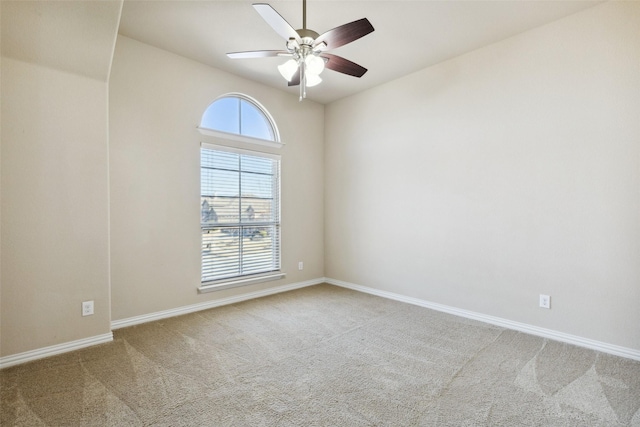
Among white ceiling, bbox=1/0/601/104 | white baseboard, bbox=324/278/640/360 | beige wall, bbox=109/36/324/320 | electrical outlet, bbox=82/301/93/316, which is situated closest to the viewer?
white ceiling, bbox=1/0/601/104

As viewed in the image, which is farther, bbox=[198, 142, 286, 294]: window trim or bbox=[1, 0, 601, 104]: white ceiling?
bbox=[198, 142, 286, 294]: window trim

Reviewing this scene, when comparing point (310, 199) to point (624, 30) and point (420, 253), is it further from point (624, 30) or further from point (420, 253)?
point (624, 30)

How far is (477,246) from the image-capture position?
11.0 ft

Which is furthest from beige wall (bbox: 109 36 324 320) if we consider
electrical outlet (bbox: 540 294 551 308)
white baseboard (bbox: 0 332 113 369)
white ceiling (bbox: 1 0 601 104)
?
electrical outlet (bbox: 540 294 551 308)

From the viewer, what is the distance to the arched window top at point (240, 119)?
3.79 metres

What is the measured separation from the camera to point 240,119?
4039 mm

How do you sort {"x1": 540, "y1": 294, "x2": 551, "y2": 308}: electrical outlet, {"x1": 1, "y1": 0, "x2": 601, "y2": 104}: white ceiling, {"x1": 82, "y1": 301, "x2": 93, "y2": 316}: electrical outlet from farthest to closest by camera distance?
{"x1": 540, "y1": 294, "x2": 551, "y2": 308}: electrical outlet → {"x1": 82, "y1": 301, "x2": 93, "y2": 316}: electrical outlet → {"x1": 1, "y1": 0, "x2": 601, "y2": 104}: white ceiling

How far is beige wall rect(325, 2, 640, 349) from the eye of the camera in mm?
2537

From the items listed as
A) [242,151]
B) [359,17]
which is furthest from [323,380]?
[359,17]

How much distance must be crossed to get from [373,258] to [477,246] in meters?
1.43

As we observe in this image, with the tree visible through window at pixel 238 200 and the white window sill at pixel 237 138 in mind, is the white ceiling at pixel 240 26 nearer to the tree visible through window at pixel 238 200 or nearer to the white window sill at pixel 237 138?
the tree visible through window at pixel 238 200

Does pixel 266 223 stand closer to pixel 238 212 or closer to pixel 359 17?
pixel 238 212

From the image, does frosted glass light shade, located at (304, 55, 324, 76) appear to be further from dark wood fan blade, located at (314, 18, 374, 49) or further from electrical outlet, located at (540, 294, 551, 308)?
electrical outlet, located at (540, 294, 551, 308)

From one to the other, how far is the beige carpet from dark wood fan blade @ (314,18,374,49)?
2385 mm
